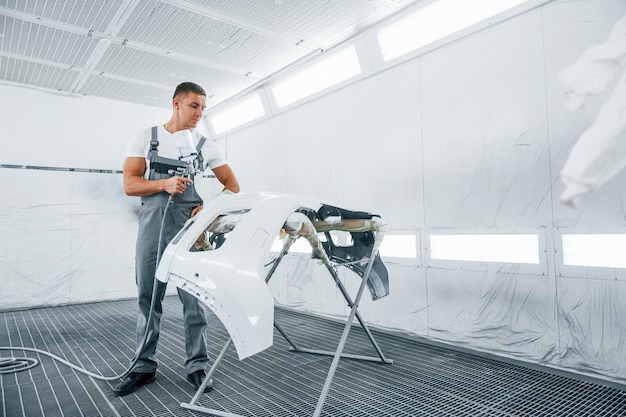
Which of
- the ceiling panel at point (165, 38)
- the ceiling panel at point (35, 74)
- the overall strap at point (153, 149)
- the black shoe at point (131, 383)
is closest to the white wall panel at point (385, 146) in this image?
the ceiling panel at point (165, 38)

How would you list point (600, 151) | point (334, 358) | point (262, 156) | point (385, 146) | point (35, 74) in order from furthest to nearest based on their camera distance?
Answer: point (262, 156) → point (35, 74) → point (385, 146) → point (334, 358) → point (600, 151)

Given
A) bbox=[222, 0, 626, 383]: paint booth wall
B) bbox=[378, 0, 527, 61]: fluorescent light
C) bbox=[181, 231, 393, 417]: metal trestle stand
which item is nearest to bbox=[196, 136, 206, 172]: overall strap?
bbox=[181, 231, 393, 417]: metal trestle stand

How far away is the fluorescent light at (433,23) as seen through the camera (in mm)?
2659

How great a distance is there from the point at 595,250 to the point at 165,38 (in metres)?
3.62

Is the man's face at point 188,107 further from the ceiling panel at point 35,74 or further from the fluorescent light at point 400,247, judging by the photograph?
the ceiling panel at point 35,74

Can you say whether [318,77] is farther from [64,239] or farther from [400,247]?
[64,239]

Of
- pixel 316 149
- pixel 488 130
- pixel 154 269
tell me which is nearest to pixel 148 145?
pixel 154 269

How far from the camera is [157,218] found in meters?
2.17

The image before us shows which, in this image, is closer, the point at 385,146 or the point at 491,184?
the point at 491,184

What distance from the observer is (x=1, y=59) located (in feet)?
12.7

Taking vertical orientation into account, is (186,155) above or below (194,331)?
above

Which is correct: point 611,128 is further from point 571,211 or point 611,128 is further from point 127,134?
point 127,134

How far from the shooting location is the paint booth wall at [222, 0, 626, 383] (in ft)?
7.23

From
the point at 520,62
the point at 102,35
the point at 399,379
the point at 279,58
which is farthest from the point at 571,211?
the point at 102,35
